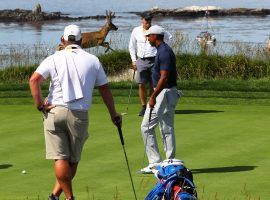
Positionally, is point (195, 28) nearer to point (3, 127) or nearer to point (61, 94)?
point (3, 127)

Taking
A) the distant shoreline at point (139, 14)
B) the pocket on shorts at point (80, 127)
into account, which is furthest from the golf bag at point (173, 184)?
the distant shoreline at point (139, 14)

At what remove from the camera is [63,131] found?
28.5 ft

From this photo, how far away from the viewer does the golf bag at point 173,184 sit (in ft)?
24.3

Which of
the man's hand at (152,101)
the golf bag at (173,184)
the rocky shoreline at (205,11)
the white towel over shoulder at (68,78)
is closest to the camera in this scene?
the golf bag at (173,184)

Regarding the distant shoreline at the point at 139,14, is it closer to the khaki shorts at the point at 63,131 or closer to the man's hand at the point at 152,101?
the man's hand at the point at 152,101

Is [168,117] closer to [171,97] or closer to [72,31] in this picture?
[171,97]

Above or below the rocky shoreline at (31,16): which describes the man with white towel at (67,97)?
above

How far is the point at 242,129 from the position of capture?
13.5 m

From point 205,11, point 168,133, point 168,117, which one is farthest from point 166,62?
point 205,11

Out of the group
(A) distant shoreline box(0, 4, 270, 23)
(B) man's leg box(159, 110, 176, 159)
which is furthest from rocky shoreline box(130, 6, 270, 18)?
(B) man's leg box(159, 110, 176, 159)

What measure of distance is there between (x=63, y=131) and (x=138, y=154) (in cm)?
331

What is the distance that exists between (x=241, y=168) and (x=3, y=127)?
447 cm

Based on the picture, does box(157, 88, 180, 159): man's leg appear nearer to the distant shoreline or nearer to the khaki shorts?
the khaki shorts

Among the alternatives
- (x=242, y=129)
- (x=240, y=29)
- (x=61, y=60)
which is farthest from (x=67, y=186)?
(x=240, y=29)
